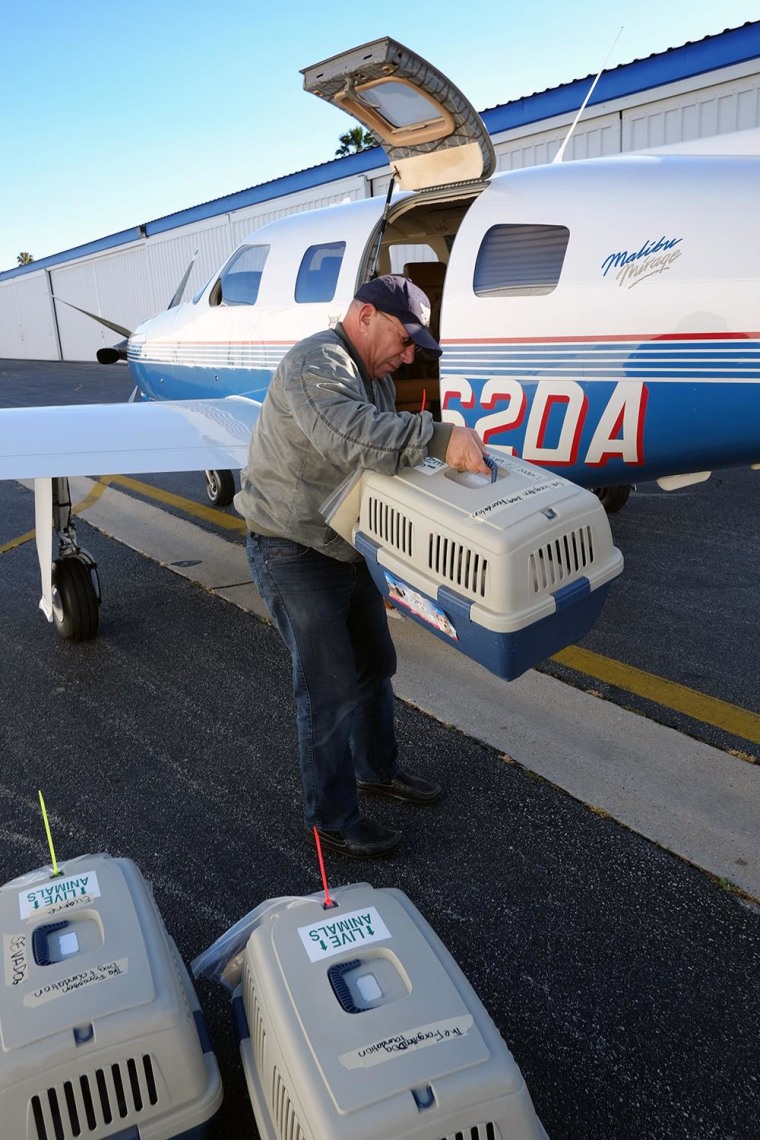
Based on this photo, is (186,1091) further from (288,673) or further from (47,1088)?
(288,673)

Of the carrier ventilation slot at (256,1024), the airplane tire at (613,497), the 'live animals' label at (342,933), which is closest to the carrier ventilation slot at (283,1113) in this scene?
the carrier ventilation slot at (256,1024)

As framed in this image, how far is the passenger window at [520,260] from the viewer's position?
4461 millimetres

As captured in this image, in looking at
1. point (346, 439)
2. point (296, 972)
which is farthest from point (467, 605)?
point (296, 972)

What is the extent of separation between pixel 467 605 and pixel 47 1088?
4.45ft

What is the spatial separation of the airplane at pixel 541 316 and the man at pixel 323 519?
1.83 meters

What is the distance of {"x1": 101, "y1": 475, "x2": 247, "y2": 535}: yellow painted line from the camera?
748 cm

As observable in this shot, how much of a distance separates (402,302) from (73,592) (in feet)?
10.1

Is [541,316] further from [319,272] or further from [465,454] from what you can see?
[465,454]

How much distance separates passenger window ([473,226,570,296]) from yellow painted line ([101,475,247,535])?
10.4 ft

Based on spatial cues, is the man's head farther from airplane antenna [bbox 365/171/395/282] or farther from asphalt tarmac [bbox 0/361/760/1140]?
airplane antenna [bbox 365/171/395/282]

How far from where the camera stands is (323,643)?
9.29ft

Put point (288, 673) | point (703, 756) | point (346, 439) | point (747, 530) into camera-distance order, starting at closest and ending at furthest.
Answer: point (346, 439) → point (703, 756) → point (288, 673) → point (747, 530)

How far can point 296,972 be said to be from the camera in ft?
5.78

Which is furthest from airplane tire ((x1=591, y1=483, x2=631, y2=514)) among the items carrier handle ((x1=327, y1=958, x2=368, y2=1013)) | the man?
carrier handle ((x1=327, y1=958, x2=368, y2=1013))
